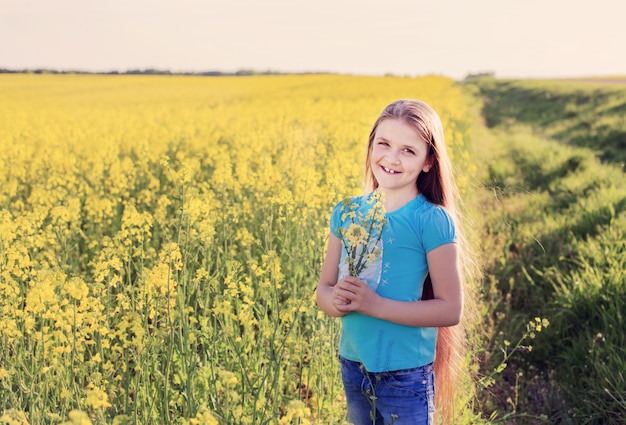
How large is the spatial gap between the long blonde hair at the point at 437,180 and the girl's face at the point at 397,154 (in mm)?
23

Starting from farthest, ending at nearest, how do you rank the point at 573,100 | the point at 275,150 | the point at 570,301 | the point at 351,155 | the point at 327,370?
the point at 573,100 → the point at 275,150 → the point at 351,155 → the point at 570,301 → the point at 327,370

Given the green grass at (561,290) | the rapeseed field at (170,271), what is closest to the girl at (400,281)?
the rapeseed field at (170,271)

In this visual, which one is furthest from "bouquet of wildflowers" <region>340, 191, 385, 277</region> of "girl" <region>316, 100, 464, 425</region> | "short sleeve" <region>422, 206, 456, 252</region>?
"short sleeve" <region>422, 206, 456, 252</region>

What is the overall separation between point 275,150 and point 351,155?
103cm

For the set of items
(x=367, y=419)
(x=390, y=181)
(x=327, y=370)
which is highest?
(x=390, y=181)

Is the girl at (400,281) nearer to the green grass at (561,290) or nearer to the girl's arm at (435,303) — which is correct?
the girl's arm at (435,303)

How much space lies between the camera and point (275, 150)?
708cm

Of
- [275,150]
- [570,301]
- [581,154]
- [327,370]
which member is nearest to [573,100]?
[581,154]

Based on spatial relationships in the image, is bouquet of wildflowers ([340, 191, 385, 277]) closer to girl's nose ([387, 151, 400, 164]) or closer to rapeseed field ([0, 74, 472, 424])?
girl's nose ([387, 151, 400, 164])

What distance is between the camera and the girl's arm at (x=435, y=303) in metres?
2.00

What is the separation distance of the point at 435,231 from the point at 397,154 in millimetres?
268

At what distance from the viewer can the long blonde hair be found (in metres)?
2.15

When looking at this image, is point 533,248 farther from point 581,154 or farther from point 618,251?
point 581,154

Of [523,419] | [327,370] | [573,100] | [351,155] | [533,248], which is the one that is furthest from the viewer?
[573,100]
